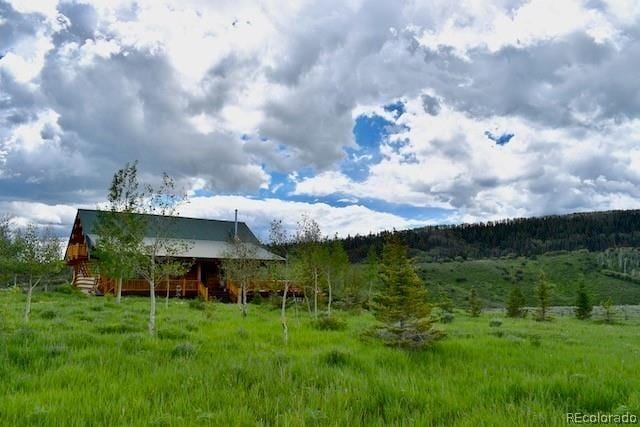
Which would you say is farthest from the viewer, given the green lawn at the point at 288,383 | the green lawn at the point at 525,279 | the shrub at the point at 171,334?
the green lawn at the point at 525,279

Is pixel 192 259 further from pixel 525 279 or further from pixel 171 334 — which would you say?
pixel 525 279

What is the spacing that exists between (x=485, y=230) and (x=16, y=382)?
144103 millimetres

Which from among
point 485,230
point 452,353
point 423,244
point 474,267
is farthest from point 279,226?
point 485,230

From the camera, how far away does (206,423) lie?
5.29 m

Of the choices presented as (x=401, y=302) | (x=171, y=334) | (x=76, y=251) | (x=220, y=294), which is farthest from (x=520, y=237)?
(x=171, y=334)

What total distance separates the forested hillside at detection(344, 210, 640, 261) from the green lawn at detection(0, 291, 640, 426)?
10150 centimetres

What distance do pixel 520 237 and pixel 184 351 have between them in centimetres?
13875

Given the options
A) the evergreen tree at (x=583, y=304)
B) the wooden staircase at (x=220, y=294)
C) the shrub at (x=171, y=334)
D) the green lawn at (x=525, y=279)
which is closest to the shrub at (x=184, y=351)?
the shrub at (x=171, y=334)

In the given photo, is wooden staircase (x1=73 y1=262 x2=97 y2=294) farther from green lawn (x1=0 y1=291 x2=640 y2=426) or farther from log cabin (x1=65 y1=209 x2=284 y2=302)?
green lawn (x1=0 y1=291 x2=640 y2=426)

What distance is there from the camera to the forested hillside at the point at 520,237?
11969cm

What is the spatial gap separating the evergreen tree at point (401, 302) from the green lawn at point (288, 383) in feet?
1.94

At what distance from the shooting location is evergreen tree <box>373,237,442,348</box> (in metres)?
11.3

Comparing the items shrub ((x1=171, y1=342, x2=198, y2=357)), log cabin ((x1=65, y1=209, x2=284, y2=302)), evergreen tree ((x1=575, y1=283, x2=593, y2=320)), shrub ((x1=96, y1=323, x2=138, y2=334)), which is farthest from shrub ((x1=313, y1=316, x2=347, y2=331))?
evergreen tree ((x1=575, y1=283, x2=593, y2=320))

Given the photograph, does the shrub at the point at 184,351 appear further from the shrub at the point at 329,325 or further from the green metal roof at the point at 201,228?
the green metal roof at the point at 201,228
